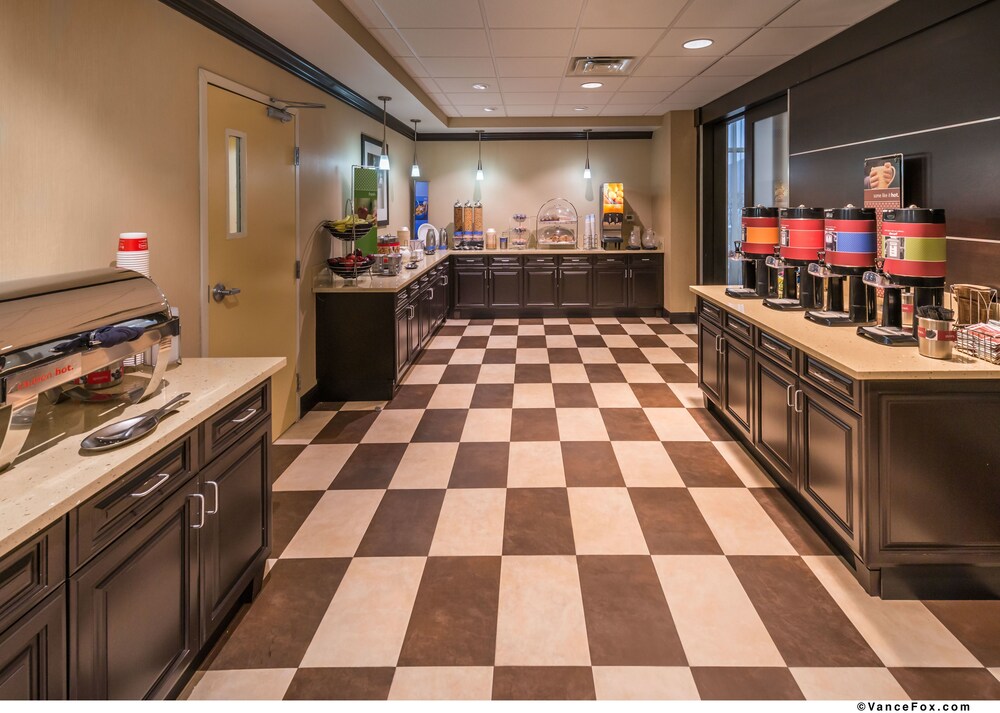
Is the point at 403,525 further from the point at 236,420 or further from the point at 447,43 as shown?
the point at 447,43

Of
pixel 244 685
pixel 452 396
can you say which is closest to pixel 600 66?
pixel 452 396

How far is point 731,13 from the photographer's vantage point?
400 centimetres

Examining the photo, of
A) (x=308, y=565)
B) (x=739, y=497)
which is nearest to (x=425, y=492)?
(x=308, y=565)

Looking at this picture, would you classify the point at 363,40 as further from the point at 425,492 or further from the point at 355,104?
the point at 425,492

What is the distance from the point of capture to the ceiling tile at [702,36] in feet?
14.4

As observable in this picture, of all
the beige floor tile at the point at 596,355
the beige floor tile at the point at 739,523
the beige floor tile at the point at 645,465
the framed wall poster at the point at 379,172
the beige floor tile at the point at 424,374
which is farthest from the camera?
the beige floor tile at the point at 596,355

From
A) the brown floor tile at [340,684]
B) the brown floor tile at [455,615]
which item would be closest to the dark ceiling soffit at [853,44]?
the brown floor tile at [455,615]

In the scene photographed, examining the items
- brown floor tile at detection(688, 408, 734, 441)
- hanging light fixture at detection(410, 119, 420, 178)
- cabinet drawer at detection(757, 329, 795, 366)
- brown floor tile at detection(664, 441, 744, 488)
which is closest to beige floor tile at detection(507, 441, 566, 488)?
brown floor tile at detection(664, 441, 744, 488)

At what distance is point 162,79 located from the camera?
2.81 metres

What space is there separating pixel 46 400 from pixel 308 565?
117 centimetres

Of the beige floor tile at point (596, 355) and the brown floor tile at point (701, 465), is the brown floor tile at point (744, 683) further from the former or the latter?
the beige floor tile at point (596, 355)

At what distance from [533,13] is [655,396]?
9.44 ft

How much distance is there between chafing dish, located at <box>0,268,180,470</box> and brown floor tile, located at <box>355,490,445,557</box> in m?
1.19

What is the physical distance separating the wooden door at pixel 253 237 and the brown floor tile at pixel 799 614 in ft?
9.15
